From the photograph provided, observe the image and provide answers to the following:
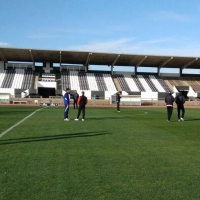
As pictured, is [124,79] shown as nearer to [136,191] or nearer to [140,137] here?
[140,137]

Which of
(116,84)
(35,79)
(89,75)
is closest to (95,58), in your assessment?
(89,75)

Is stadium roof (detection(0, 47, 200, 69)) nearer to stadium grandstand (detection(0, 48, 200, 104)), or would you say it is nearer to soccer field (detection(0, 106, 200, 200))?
stadium grandstand (detection(0, 48, 200, 104))

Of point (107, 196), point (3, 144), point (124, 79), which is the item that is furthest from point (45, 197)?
point (124, 79)

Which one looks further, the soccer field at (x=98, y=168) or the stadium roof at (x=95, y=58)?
the stadium roof at (x=95, y=58)

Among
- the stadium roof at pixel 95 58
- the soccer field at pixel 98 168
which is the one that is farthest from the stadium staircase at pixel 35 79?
the soccer field at pixel 98 168

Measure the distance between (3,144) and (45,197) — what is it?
4.42 metres

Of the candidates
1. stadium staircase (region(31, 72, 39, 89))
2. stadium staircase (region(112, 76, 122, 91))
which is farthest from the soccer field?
stadium staircase (region(112, 76, 122, 91))

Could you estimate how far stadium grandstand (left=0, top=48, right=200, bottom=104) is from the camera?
166 ft

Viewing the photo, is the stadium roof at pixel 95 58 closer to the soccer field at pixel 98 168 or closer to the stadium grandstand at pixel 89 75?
the stadium grandstand at pixel 89 75

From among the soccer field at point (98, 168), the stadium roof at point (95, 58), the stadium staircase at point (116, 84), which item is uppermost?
the stadium roof at point (95, 58)

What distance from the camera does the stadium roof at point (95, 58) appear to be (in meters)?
51.2

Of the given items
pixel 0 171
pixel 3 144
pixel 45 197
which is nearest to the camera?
pixel 45 197

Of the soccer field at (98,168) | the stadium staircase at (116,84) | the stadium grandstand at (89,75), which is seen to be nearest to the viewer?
the soccer field at (98,168)

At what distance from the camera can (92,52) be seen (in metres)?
51.3
